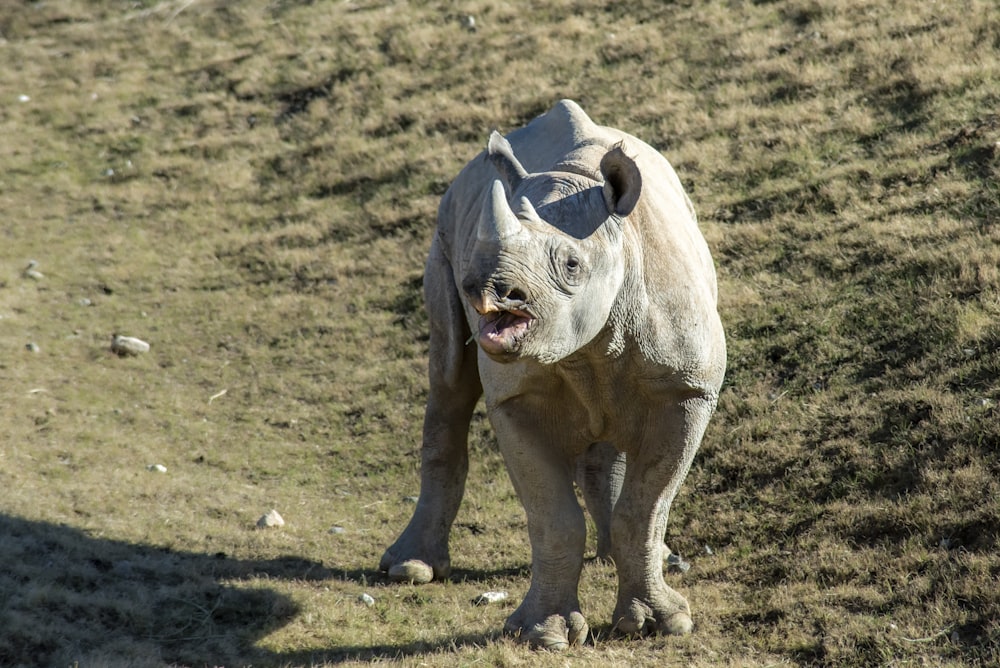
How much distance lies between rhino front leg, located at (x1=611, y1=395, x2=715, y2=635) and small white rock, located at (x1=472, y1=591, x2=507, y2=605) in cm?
131

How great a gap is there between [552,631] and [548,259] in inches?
98.4

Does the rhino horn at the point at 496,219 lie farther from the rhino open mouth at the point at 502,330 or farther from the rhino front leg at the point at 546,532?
the rhino front leg at the point at 546,532

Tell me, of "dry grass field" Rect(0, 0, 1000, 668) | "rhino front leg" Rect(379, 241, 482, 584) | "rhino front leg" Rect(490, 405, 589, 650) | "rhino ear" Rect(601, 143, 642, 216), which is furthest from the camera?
"rhino front leg" Rect(379, 241, 482, 584)

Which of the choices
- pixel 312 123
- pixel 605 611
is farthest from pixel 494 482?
pixel 312 123

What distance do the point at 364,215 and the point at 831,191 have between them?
6.94 metres

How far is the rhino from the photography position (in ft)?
18.6

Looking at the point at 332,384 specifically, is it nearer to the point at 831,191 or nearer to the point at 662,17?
the point at 831,191

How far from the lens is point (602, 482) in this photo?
8984 millimetres

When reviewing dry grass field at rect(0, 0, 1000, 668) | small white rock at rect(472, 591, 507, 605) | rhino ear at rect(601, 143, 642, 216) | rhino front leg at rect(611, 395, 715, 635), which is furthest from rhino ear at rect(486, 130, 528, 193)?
small white rock at rect(472, 591, 507, 605)

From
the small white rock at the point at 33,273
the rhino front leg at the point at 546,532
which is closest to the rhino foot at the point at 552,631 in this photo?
the rhino front leg at the point at 546,532

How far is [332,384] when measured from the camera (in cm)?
1327

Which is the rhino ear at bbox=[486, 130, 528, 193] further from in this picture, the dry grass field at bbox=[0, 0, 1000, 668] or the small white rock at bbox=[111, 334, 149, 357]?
the small white rock at bbox=[111, 334, 149, 357]

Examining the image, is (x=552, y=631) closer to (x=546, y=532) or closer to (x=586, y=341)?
(x=546, y=532)

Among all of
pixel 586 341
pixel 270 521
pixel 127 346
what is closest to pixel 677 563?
pixel 586 341
